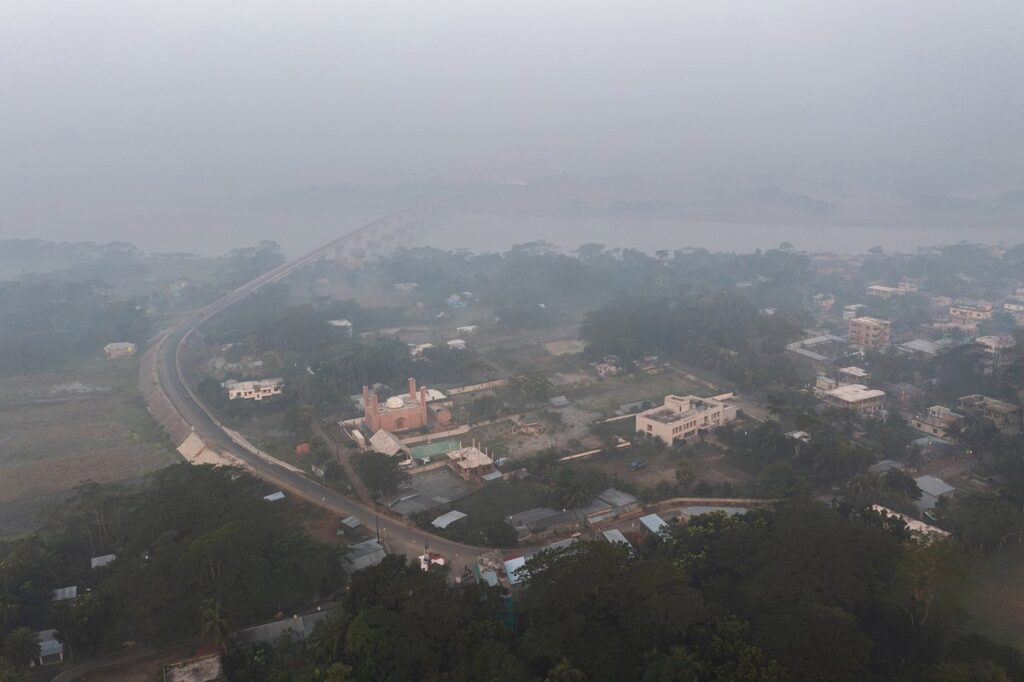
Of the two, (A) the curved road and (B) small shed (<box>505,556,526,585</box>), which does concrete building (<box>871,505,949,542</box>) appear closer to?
(B) small shed (<box>505,556,526,585</box>)

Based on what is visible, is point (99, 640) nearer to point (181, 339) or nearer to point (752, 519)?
point (752, 519)

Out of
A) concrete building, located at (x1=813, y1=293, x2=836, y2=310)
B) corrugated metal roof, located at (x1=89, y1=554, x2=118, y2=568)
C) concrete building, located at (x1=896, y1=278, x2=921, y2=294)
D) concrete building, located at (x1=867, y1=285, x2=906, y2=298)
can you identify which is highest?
corrugated metal roof, located at (x1=89, y1=554, x2=118, y2=568)

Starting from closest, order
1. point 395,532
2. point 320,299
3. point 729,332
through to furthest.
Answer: point 395,532
point 729,332
point 320,299

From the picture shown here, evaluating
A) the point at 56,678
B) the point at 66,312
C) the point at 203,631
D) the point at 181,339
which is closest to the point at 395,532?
the point at 203,631

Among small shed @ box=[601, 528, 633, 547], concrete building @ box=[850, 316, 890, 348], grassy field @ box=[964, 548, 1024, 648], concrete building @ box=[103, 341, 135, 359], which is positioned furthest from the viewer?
concrete building @ box=[103, 341, 135, 359]

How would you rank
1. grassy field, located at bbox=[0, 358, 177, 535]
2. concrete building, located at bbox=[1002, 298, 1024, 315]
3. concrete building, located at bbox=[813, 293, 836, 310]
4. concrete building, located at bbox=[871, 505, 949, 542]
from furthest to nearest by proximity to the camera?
concrete building, located at bbox=[813, 293, 836, 310] → concrete building, located at bbox=[1002, 298, 1024, 315] → grassy field, located at bbox=[0, 358, 177, 535] → concrete building, located at bbox=[871, 505, 949, 542]

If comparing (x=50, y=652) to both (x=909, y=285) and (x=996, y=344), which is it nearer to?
(x=996, y=344)

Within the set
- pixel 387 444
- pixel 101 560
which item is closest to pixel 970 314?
pixel 387 444

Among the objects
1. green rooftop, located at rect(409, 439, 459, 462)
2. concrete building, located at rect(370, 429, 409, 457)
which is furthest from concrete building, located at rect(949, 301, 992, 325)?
concrete building, located at rect(370, 429, 409, 457)
